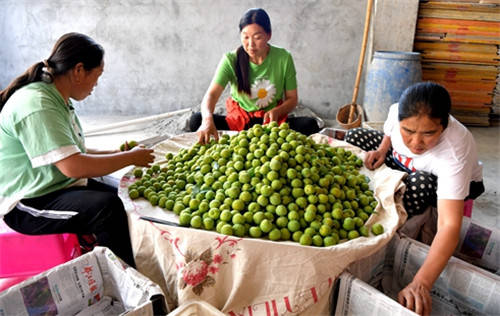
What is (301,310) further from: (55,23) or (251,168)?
(55,23)

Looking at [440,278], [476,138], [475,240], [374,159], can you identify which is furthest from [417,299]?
[476,138]

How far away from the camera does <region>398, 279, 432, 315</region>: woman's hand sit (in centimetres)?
123

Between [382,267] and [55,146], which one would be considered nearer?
[55,146]

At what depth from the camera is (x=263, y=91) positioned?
8.88 ft

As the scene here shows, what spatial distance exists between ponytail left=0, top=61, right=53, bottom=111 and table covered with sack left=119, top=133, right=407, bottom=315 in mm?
793

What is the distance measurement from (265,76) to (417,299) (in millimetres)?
1919

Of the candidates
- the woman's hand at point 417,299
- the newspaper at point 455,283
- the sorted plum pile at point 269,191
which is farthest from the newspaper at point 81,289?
the newspaper at point 455,283

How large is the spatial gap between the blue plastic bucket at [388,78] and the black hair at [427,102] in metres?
2.51

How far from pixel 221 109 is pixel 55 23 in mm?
2911

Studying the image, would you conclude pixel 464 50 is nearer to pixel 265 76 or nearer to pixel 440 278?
pixel 265 76

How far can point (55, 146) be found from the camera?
143cm

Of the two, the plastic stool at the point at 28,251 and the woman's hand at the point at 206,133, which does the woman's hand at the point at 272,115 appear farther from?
the plastic stool at the point at 28,251

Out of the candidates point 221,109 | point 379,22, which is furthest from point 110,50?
point 379,22

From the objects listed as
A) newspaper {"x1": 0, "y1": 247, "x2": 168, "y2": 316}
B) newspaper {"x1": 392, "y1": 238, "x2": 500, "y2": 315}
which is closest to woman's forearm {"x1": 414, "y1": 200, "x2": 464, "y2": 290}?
newspaper {"x1": 392, "y1": 238, "x2": 500, "y2": 315}
